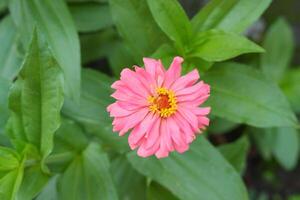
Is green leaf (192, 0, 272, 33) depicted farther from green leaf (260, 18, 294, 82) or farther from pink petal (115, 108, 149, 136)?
green leaf (260, 18, 294, 82)

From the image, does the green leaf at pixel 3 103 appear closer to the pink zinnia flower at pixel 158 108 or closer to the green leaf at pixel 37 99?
the green leaf at pixel 37 99

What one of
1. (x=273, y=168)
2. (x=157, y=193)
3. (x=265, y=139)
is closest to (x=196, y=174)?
(x=157, y=193)

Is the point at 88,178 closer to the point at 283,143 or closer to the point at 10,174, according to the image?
the point at 10,174

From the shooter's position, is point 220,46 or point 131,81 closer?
point 131,81

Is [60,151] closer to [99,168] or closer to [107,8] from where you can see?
[99,168]

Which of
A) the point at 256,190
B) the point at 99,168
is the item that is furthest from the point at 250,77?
the point at 256,190

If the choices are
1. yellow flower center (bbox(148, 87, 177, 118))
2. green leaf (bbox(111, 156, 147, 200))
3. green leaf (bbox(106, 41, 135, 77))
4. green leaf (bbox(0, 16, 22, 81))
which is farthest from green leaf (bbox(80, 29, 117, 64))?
yellow flower center (bbox(148, 87, 177, 118))

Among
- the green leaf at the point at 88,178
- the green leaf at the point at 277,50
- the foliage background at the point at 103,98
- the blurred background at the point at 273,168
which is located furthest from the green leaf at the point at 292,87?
the green leaf at the point at 88,178
